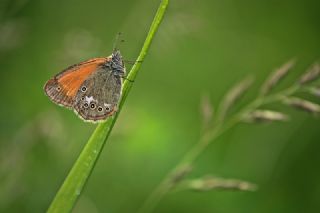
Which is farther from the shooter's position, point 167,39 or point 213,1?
point 213,1

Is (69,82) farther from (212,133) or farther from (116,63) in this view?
(212,133)

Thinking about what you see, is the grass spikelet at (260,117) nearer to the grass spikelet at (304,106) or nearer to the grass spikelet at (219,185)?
the grass spikelet at (304,106)

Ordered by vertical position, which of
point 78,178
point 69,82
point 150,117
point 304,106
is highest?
point 150,117

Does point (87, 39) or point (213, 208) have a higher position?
point (87, 39)

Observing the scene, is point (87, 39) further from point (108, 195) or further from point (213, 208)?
point (213, 208)

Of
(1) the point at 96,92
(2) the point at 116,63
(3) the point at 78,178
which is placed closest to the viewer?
(3) the point at 78,178

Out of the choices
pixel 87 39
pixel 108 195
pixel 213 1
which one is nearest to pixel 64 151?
pixel 108 195

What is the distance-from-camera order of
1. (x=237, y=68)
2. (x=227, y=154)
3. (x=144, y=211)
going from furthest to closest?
(x=237, y=68) → (x=227, y=154) → (x=144, y=211)

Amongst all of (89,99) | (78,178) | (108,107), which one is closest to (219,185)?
(108,107)
